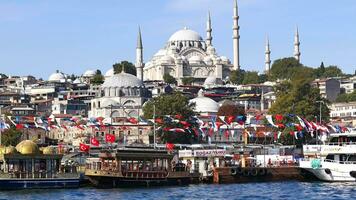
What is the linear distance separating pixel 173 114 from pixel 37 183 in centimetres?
3909

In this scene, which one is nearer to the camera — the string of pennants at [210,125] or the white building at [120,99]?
the string of pennants at [210,125]

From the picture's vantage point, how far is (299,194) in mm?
45188

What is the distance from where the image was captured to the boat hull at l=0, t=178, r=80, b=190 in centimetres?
4709

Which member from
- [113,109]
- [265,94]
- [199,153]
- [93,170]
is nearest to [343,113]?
[265,94]

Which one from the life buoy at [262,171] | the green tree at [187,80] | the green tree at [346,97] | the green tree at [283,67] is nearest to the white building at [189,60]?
the green tree at [187,80]

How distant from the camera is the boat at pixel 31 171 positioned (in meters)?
47.3

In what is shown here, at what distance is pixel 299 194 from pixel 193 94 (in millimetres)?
88648

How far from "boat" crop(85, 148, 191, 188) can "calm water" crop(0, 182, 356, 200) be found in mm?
1022

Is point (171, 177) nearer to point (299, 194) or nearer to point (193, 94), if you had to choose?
point (299, 194)

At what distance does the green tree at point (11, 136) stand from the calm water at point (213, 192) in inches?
1347

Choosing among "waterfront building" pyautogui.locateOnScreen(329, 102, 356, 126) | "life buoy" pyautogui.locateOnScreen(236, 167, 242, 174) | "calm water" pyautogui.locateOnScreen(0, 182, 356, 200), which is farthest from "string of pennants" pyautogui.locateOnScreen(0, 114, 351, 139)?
"waterfront building" pyautogui.locateOnScreen(329, 102, 356, 126)

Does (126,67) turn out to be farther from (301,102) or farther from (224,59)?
(301,102)

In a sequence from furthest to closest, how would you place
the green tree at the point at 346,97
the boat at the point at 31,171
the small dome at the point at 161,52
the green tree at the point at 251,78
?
1. the small dome at the point at 161,52
2. the green tree at the point at 251,78
3. the green tree at the point at 346,97
4. the boat at the point at 31,171

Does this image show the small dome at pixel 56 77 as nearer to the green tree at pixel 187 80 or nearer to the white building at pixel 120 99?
the green tree at pixel 187 80
